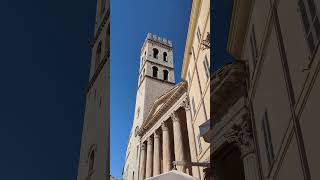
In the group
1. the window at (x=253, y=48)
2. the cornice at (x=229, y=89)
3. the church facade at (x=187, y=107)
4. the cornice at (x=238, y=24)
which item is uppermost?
the cornice at (x=238, y=24)

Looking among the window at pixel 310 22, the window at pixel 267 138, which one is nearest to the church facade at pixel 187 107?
the window at pixel 310 22

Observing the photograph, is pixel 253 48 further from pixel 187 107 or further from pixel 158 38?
pixel 158 38

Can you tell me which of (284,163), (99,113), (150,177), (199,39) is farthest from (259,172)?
(150,177)

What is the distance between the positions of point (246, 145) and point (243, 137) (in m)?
0.24

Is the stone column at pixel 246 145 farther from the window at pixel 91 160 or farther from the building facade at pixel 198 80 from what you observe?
the building facade at pixel 198 80

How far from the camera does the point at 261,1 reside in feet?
26.1

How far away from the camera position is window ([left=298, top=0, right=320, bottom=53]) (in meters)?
4.74

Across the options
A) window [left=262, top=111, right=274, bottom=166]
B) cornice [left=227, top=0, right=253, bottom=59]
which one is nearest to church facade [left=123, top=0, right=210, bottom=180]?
window [left=262, top=111, right=274, bottom=166]

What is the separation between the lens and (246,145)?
8891mm

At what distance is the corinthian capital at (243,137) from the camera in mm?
8867

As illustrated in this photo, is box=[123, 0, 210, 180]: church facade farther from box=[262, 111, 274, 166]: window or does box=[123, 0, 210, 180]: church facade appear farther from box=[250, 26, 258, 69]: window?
box=[250, 26, 258, 69]: window

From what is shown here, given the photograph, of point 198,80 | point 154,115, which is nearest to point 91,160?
point 154,115

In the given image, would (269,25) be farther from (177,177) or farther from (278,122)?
(177,177)

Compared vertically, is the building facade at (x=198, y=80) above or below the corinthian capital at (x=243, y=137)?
below
